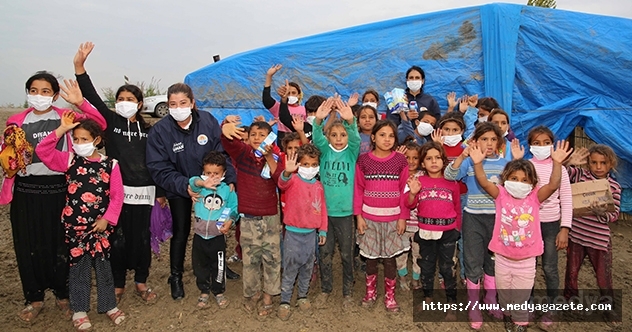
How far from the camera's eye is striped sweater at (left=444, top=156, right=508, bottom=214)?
3.25 metres

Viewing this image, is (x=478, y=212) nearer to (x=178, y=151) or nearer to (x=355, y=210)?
(x=355, y=210)

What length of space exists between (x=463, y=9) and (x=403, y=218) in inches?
176

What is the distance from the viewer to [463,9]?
6430mm

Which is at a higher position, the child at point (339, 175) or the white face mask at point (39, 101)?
the white face mask at point (39, 101)

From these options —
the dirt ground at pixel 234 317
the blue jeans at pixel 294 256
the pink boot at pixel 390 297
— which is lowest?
the dirt ground at pixel 234 317

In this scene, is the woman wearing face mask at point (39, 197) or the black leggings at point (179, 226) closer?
the woman wearing face mask at point (39, 197)

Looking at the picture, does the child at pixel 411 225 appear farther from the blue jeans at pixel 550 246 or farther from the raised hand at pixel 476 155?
the blue jeans at pixel 550 246

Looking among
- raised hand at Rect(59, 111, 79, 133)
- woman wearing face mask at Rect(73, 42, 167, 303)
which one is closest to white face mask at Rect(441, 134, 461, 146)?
woman wearing face mask at Rect(73, 42, 167, 303)

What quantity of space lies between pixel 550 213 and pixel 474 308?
96 cm

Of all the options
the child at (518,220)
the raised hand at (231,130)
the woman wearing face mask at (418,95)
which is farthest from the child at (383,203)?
the woman wearing face mask at (418,95)

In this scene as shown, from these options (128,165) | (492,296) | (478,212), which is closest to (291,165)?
(128,165)

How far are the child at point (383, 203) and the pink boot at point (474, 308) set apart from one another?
0.60 metres

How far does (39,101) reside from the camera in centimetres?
321

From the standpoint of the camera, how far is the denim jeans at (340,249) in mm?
3496
